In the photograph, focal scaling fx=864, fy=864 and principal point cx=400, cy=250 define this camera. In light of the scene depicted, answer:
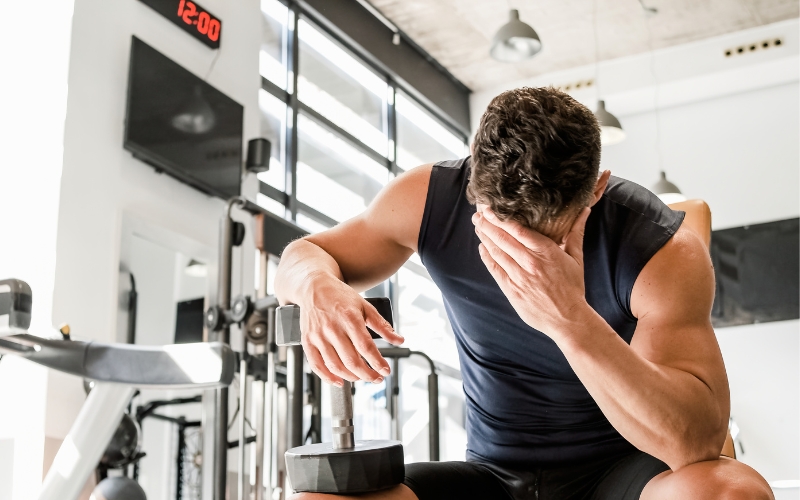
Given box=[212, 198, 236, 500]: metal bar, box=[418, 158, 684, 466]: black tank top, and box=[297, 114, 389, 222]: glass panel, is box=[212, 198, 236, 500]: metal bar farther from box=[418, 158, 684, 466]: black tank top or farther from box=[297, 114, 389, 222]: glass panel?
box=[297, 114, 389, 222]: glass panel

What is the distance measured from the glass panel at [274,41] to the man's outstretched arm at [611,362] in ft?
16.6

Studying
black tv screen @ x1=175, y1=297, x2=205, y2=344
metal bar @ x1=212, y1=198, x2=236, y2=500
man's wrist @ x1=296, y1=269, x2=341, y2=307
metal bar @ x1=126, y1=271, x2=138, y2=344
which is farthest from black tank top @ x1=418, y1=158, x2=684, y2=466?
black tv screen @ x1=175, y1=297, x2=205, y2=344

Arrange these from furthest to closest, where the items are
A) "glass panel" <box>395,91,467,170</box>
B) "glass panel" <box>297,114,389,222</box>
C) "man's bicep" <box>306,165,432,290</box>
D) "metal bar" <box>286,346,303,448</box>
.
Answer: "glass panel" <box>395,91,467,170</box> → "glass panel" <box>297,114,389,222</box> → "metal bar" <box>286,346,303,448</box> → "man's bicep" <box>306,165,432,290</box>

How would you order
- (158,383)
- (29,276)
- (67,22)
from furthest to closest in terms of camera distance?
(67,22) → (29,276) → (158,383)

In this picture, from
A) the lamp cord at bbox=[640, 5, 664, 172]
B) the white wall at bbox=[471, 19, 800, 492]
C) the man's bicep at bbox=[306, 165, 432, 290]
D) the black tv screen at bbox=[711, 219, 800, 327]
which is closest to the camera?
the man's bicep at bbox=[306, 165, 432, 290]

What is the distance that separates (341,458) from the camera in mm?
1120

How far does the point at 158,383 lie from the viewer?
5.50 feet

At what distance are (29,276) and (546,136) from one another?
3291 millimetres

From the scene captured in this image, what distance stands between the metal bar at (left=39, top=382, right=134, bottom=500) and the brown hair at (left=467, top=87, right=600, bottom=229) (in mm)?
977

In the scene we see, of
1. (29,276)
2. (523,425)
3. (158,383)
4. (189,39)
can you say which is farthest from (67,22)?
(523,425)

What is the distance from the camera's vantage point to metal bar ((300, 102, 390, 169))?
248 inches

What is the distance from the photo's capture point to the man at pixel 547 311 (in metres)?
1.11

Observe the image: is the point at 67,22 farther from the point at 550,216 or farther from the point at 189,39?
the point at 550,216

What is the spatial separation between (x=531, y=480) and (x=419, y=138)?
694cm
